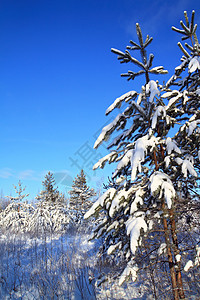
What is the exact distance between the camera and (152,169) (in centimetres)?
380

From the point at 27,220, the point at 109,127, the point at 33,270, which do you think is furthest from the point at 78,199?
the point at 109,127

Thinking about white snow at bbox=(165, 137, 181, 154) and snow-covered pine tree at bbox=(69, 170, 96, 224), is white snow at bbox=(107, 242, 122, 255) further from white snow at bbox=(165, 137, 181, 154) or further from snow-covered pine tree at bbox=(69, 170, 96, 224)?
snow-covered pine tree at bbox=(69, 170, 96, 224)

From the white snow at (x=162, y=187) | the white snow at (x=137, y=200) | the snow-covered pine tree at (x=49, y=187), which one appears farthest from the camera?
the snow-covered pine tree at (x=49, y=187)

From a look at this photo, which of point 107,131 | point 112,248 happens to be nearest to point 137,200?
point 112,248

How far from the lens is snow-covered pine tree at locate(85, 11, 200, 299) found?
3.01 m

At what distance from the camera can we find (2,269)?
4500 millimetres

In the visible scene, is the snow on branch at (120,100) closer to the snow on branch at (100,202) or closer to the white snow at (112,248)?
the snow on branch at (100,202)

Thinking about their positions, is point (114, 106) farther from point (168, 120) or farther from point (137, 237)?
point (137, 237)

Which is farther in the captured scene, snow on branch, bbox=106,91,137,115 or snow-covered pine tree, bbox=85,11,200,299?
snow on branch, bbox=106,91,137,115

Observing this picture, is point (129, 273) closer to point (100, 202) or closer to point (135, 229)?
point (135, 229)

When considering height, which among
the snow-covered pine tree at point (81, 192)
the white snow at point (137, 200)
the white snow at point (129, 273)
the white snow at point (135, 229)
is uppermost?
the snow-covered pine tree at point (81, 192)

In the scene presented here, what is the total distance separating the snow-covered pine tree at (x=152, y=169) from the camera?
3.01 meters

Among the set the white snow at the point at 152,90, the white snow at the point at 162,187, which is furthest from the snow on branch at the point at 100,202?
the white snow at the point at 152,90

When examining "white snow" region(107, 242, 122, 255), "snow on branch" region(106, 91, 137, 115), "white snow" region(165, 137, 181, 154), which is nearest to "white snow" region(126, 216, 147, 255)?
"white snow" region(107, 242, 122, 255)
